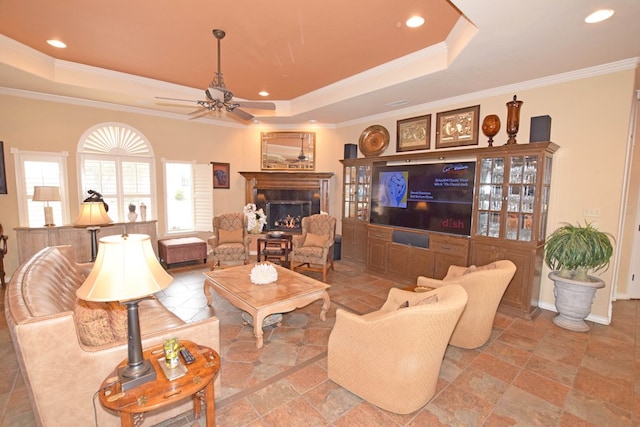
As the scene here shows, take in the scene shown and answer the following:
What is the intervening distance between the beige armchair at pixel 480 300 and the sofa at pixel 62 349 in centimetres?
246

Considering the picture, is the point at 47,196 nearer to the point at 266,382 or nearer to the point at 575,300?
the point at 266,382

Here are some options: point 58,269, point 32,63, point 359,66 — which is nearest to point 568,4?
point 359,66

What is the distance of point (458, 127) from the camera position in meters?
5.02

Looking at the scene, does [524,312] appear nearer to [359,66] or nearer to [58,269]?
[359,66]

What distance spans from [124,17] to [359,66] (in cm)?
300

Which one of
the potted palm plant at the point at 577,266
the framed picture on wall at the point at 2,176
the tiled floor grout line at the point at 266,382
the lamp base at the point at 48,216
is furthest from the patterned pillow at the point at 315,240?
the framed picture on wall at the point at 2,176

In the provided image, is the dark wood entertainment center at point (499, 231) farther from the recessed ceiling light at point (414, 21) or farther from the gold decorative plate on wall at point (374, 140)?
the recessed ceiling light at point (414, 21)

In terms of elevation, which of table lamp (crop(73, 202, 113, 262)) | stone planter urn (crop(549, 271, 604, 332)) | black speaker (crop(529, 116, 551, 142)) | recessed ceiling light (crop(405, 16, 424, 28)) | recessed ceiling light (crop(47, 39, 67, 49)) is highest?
recessed ceiling light (crop(47, 39, 67, 49))

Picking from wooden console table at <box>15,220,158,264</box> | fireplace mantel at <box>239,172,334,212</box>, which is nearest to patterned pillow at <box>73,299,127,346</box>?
wooden console table at <box>15,220,158,264</box>

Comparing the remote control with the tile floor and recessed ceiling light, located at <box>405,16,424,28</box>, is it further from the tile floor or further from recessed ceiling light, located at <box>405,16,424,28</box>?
recessed ceiling light, located at <box>405,16,424,28</box>

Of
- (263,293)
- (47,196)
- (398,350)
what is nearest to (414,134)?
(263,293)

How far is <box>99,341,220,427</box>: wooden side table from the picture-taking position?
5.03 ft

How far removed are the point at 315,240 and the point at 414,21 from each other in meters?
3.92

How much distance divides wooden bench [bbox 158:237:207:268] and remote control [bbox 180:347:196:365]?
4.47 metres
